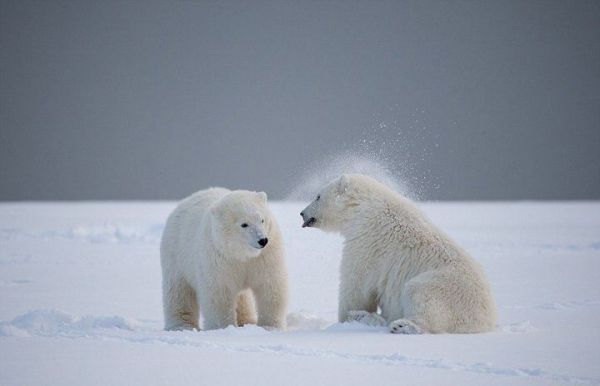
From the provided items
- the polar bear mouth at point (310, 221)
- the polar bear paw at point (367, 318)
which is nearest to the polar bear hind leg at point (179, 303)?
the polar bear mouth at point (310, 221)

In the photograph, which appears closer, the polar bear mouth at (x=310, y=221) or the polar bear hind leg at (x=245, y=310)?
the polar bear mouth at (x=310, y=221)

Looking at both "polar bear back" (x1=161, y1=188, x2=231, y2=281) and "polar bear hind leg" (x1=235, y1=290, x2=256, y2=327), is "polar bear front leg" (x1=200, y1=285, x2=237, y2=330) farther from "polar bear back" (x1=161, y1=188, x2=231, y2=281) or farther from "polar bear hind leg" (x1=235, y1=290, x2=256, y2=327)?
"polar bear hind leg" (x1=235, y1=290, x2=256, y2=327)

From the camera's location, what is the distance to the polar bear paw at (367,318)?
19.7 ft

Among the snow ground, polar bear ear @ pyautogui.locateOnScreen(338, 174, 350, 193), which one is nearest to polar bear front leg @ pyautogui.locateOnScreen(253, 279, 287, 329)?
the snow ground

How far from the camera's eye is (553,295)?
853cm

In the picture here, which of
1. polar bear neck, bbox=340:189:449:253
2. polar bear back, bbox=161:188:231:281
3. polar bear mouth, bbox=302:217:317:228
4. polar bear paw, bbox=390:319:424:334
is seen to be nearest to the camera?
polar bear paw, bbox=390:319:424:334

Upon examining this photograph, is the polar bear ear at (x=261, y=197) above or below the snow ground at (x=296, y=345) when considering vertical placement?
above

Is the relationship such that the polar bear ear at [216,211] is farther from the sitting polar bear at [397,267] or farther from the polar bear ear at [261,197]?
the sitting polar bear at [397,267]

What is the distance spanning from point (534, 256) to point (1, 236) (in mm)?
12126

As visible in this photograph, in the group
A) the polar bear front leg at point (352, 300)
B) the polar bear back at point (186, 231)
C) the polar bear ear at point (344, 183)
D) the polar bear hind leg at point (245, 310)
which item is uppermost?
the polar bear ear at point (344, 183)

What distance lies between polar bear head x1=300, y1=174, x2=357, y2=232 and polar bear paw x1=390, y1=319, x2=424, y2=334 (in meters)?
1.30

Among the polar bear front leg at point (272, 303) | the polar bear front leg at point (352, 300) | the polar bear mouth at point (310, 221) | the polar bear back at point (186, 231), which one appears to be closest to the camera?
the polar bear front leg at point (352, 300)

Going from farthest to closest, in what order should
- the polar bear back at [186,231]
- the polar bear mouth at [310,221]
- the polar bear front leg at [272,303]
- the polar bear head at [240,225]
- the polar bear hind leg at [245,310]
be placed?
the polar bear hind leg at [245,310], the polar bear back at [186,231], the polar bear mouth at [310,221], the polar bear front leg at [272,303], the polar bear head at [240,225]

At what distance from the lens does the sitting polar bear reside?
5559 mm
